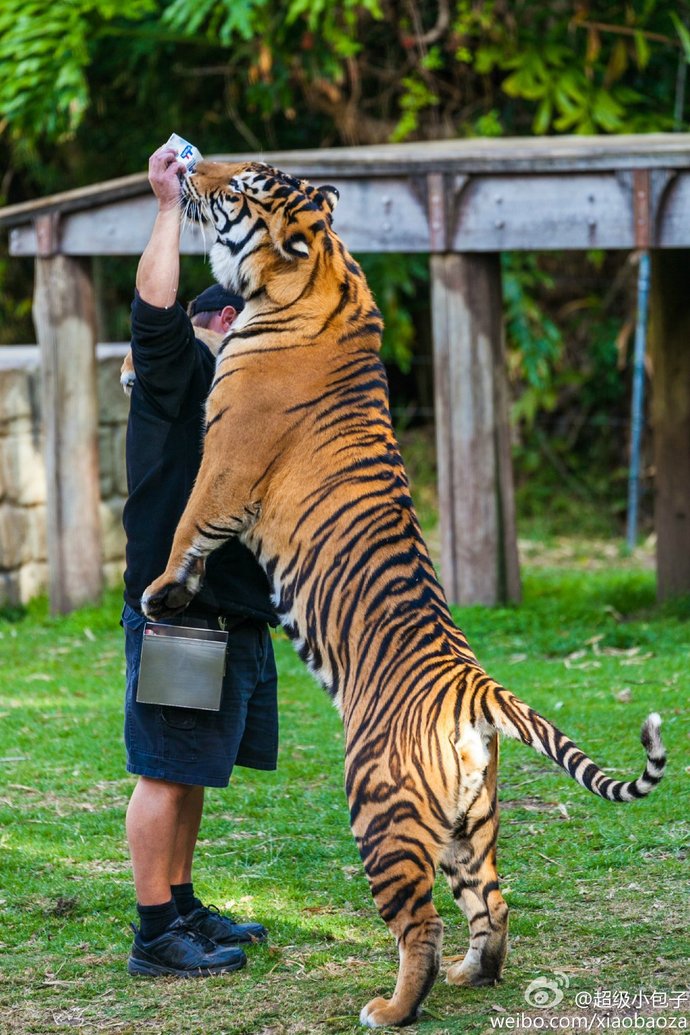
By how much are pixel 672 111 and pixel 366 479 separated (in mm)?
9661

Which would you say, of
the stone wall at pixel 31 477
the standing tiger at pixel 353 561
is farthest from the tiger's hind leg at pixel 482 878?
the stone wall at pixel 31 477

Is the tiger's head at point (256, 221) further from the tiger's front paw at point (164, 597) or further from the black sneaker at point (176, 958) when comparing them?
the black sneaker at point (176, 958)

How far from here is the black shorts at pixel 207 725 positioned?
3658 millimetres

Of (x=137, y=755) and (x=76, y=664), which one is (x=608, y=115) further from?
(x=137, y=755)

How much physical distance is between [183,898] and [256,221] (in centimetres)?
191

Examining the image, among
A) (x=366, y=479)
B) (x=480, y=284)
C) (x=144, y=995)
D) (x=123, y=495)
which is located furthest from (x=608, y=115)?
(x=144, y=995)

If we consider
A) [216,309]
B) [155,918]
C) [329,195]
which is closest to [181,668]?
[155,918]

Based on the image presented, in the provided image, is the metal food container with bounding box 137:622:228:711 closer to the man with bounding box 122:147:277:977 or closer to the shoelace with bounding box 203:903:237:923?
the man with bounding box 122:147:277:977

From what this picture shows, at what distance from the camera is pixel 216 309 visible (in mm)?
4008

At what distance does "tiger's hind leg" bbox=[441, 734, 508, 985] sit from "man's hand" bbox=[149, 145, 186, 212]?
1.61 meters

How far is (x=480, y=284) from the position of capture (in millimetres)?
7684

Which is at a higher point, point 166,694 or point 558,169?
point 558,169

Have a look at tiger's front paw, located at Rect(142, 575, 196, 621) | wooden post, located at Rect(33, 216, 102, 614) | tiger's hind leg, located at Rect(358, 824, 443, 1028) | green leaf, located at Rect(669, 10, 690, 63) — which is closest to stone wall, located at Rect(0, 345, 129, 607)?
wooden post, located at Rect(33, 216, 102, 614)

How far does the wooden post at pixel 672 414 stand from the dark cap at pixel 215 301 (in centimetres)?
478
